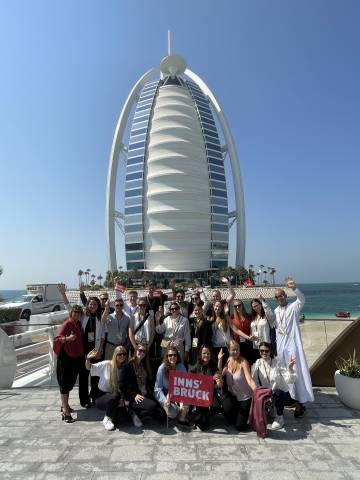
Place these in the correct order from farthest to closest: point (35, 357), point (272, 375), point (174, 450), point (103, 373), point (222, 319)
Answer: point (35, 357) → point (222, 319) → point (103, 373) → point (272, 375) → point (174, 450)

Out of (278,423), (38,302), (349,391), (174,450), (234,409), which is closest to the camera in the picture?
(174,450)

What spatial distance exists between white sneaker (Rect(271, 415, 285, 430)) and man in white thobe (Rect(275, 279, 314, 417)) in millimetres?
587

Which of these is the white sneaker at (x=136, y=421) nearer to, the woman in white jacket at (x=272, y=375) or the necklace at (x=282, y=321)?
the woman in white jacket at (x=272, y=375)

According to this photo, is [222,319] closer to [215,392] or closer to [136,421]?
[215,392]

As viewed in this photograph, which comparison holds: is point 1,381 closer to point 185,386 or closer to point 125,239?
point 185,386

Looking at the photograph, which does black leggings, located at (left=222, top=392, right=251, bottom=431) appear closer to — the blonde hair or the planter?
the blonde hair

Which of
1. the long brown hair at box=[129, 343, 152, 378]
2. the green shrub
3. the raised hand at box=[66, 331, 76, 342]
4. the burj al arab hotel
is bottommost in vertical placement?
the green shrub

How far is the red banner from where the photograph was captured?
5.52 meters

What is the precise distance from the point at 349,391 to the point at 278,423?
172 centimetres

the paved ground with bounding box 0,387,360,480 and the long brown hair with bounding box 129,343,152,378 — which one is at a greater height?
the long brown hair with bounding box 129,343,152,378

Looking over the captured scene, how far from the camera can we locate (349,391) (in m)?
6.34

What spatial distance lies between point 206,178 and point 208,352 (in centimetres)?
8630

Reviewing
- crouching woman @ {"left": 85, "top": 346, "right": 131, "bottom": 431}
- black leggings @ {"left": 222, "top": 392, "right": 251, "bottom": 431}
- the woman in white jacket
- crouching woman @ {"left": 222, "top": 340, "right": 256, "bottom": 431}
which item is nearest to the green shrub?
the woman in white jacket

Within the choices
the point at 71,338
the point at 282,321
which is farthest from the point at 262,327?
the point at 71,338
